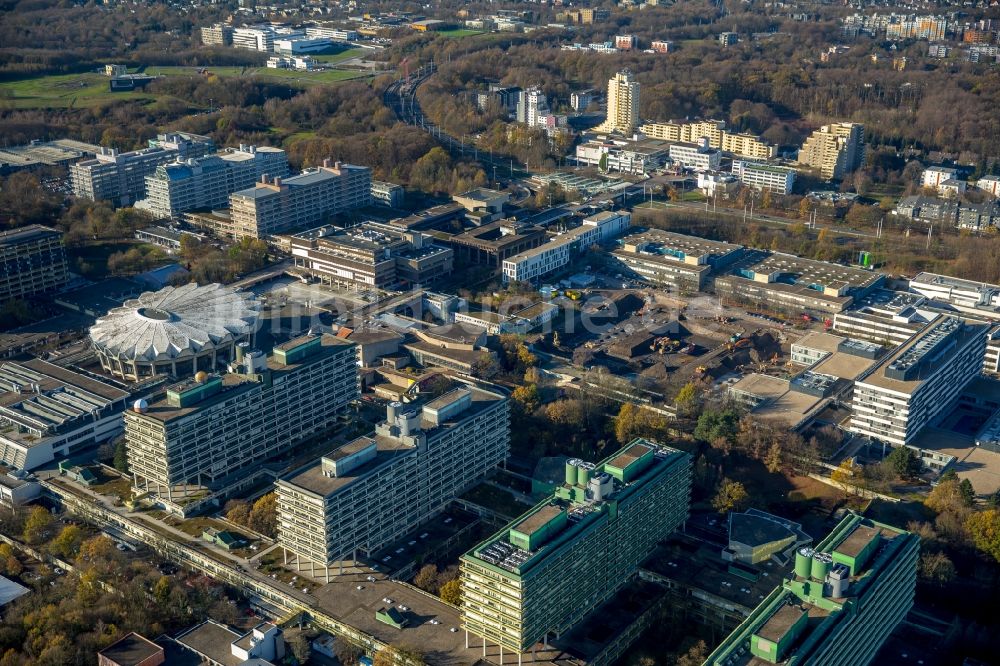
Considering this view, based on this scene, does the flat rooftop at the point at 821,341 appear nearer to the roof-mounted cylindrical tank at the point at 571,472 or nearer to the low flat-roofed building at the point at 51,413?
the roof-mounted cylindrical tank at the point at 571,472

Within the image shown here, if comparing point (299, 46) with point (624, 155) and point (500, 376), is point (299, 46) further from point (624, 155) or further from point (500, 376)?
point (500, 376)

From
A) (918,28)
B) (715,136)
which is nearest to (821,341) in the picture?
(715,136)

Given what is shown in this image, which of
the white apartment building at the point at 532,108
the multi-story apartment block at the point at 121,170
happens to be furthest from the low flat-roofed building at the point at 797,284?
the multi-story apartment block at the point at 121,170

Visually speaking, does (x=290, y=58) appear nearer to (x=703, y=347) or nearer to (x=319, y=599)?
(x=703, y=347)

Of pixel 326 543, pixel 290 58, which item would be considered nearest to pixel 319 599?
pixel 326 543

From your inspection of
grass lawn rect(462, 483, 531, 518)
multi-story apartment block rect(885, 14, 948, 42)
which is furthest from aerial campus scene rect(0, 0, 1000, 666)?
multi-story apartment block rect(885, 14, 948, 42)

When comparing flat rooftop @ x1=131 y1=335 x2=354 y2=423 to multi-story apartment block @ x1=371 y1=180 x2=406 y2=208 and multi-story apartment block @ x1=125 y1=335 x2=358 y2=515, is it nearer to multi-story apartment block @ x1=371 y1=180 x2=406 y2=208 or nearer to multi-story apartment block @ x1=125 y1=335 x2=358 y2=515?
multi-story apartment block @ x1=125 y1=335 x2=358 y2=515
